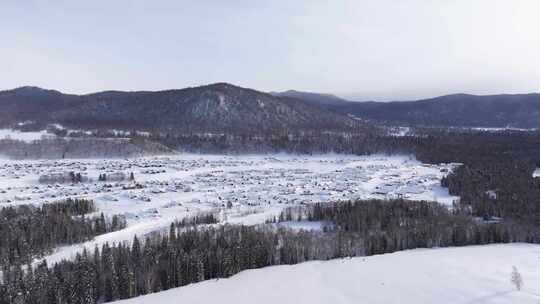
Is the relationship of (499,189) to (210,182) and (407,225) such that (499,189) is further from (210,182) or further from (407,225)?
(210,182)

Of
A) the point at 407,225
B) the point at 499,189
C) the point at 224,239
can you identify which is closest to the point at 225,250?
the point at 224,239

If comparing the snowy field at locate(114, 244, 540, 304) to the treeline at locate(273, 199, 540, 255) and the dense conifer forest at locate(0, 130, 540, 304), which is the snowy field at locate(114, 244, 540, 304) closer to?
the dense conifer forest at locate(0, 130, 540, 304)

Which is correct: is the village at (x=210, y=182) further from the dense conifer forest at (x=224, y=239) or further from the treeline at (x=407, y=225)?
the treeline at (x=407, y=225)

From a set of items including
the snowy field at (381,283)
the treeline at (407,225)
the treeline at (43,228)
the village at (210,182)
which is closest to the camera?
the snowy field at (381,283)

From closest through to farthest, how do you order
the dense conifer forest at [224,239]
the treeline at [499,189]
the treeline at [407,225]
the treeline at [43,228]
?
the dense conifer forest at [224,239], the treeline at [43,228], the treeline at [407,225], the treeline at [499,189]

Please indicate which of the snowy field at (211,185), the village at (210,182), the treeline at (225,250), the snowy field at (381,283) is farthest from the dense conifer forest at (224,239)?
the village at (210,182)

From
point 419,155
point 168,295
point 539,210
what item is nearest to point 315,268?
point 168,295
